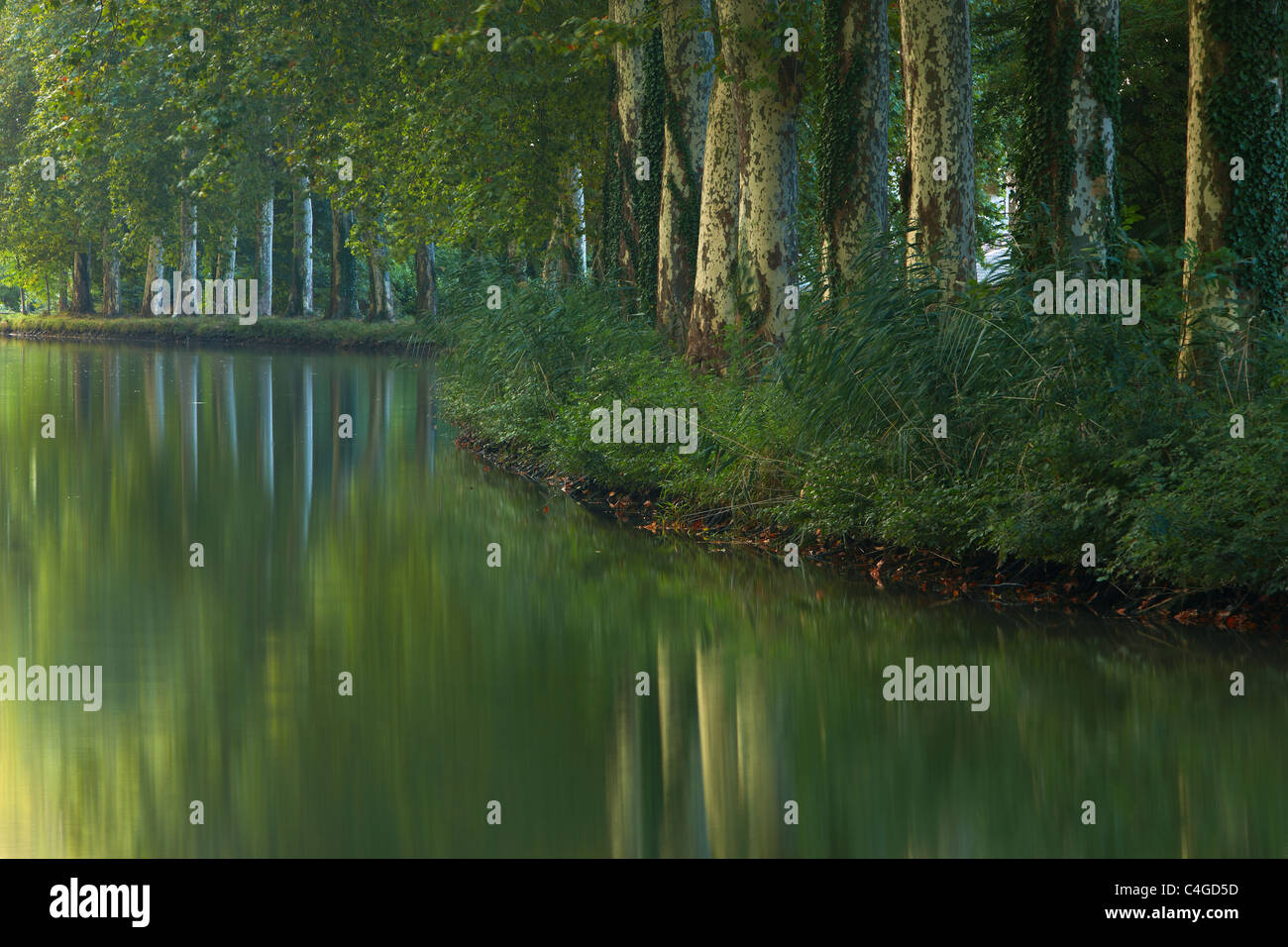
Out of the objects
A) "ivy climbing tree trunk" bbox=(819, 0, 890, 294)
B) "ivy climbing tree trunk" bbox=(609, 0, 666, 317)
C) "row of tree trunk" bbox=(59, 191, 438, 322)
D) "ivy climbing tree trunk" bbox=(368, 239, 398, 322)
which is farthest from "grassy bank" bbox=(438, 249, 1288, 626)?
"ivy climbing tree trunk" bbox=(368, 239, 398, 322)

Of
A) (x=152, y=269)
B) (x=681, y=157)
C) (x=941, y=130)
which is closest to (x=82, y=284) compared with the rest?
(x=152, y=269)

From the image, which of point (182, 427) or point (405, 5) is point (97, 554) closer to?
point (182, 427)

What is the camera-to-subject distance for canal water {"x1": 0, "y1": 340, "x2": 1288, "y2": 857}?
6488mm

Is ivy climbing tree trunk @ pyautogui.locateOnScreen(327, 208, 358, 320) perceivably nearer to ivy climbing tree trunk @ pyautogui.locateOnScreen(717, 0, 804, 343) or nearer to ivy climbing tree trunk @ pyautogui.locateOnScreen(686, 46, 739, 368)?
ivy climbing tree trunk @ pyautogui.locateOnScreen(686, 46, 739, 368)

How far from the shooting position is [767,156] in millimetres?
17625

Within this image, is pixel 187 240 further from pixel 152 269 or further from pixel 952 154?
pixel 952 154

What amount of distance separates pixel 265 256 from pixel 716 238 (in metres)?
46.8

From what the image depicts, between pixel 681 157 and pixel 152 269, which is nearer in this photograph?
pixel 681 157

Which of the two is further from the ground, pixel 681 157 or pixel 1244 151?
pixel 681 157

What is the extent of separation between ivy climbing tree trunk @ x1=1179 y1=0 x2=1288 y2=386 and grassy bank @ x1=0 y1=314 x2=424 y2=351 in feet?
113

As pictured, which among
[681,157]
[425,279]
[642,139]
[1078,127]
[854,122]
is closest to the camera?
[1078,127]

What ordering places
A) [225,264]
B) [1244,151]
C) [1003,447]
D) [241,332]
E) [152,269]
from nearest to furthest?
1. [1003,447]
2. [1244,151]
3. [241,332]
4. [152,269]
5. [225,264]

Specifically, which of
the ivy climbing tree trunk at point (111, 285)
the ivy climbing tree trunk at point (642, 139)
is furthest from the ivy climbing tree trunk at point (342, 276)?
the ivy climbing tree trunk at point (642, 139)

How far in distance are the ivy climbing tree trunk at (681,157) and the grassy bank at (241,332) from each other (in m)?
25.8
